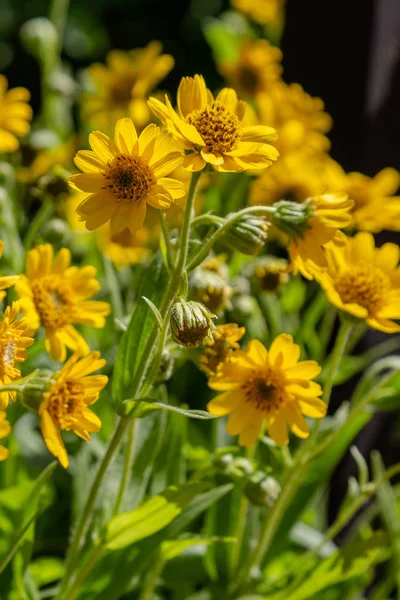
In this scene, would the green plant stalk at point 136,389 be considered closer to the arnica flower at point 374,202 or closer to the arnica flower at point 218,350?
the arnica flower at point 218,350

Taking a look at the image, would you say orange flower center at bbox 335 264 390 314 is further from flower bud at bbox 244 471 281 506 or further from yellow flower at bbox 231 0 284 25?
yellow flower at bbox 231 0 284 25

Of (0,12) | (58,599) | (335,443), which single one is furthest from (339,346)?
(0,12)

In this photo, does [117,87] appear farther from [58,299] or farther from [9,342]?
[9,342]

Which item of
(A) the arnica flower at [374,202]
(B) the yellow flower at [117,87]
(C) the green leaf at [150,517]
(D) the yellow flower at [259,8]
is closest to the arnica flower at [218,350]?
(C) the green leaf at [150,517]

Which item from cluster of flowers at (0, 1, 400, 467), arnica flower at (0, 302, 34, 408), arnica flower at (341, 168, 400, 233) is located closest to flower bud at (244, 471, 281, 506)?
cluster of flowers at (0, 1, 400, 467)

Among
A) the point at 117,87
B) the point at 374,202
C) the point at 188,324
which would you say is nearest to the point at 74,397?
the point at 188,324

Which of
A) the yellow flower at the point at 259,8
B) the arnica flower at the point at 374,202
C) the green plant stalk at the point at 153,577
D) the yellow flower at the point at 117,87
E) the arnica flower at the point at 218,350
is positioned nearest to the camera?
the arnica flower at the point at 218,350
